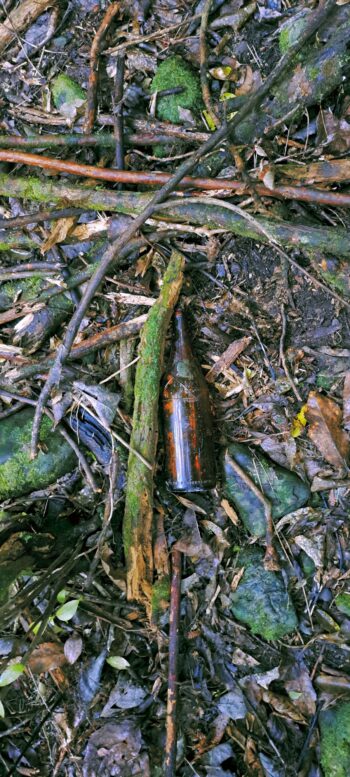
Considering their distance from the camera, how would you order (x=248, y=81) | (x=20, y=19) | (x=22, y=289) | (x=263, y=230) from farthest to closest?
(x=22, y=289) → (x=20, y=19) → (x=248, y=81) → (x=263, y=230)

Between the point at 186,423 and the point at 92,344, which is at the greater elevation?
the point at 92,344

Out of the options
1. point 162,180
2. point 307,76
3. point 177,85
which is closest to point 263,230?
point 162,180

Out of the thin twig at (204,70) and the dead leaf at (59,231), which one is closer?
the thin twig at (204,70)

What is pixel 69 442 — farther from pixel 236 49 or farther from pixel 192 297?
pixel 236 49

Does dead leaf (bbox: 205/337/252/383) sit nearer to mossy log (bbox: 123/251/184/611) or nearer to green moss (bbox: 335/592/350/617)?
mossy log (bbox: 123/251/184/611)

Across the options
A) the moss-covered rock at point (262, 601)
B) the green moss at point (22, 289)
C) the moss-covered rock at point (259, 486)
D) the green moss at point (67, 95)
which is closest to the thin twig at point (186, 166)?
the green moss at point (22, 289)

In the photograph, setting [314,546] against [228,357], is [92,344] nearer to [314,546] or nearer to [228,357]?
[228,357]

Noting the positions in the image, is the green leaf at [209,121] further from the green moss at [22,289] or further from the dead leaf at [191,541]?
the dead leaf at [191,541]
